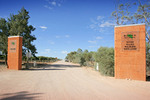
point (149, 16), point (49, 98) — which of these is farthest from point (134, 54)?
point (149, 16)

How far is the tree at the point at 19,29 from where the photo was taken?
23128mm

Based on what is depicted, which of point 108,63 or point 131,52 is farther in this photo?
point 108,63

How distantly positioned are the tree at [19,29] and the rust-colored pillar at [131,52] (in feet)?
65.0

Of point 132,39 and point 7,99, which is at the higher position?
point 132,39

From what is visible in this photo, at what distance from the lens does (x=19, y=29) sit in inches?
900

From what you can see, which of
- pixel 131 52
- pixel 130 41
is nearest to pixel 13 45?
pixel 130 41

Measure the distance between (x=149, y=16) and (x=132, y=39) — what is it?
11.6 metres

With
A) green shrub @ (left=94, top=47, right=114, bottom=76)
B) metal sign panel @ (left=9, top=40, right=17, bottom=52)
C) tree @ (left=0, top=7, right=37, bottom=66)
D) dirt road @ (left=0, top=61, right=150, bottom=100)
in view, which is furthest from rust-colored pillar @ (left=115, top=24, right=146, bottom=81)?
tree @ (left=0, top=7, right=37, bottom=66)

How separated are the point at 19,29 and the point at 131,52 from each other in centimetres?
2120

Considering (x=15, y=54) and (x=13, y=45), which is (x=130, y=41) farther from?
(x=13, y=45)

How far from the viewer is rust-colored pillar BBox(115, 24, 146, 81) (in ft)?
32.3

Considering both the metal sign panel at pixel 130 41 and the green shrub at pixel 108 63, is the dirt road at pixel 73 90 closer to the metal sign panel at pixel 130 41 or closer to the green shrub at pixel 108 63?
the metal sign panel at pixel 130 41

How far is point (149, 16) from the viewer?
18.4 metres

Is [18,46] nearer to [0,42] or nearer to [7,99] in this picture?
[0,42]
